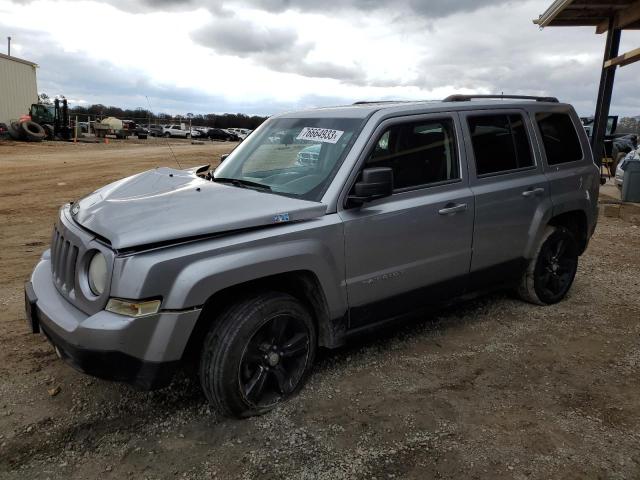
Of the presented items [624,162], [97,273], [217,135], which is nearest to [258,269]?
[97,273]

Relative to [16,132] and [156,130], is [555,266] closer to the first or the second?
[16,132]

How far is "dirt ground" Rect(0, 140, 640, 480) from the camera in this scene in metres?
2.74

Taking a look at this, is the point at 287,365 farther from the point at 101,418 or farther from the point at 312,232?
the point at 101,418

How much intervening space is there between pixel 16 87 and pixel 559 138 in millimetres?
38274

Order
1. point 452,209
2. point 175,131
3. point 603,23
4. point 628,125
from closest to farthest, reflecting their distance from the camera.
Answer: point 452,209, point 603,23, point 628,125, point 175,131

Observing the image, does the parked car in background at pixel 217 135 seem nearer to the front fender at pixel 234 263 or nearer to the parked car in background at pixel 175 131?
the parked car in background at pixel 175 131

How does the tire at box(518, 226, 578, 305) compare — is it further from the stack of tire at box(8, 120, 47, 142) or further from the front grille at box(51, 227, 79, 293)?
the stack of tire at box(8, 120, 47, 142)

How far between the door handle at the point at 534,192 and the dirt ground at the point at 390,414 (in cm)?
116

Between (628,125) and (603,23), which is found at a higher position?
(603,23)

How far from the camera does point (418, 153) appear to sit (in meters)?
3.75

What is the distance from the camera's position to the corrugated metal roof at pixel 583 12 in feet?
33.2

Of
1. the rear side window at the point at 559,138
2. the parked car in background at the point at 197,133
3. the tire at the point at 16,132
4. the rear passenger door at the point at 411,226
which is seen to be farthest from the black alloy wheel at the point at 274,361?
the parked car in background at the point at 197,133

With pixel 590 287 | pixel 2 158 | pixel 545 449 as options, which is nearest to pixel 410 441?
pixel 545 449

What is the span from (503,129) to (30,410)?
13.1 ft
